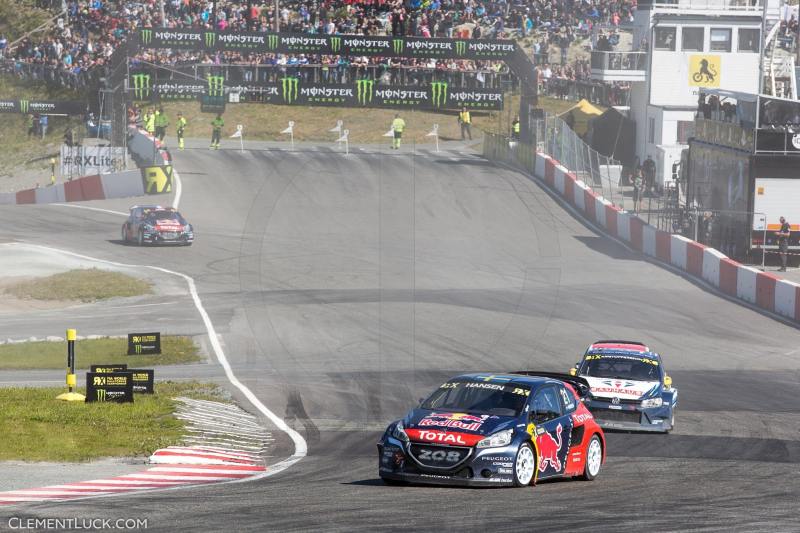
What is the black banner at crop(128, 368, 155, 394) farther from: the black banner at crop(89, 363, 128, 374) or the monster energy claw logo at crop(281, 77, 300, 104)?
the monster energy claw logo at crop(281, 77, 300, 104)

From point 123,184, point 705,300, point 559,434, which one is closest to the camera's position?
point 559,434

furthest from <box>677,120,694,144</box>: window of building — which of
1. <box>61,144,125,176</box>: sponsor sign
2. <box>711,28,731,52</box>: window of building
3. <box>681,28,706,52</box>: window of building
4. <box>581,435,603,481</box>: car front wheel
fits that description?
<box>581,435,603,481</box>: car front wheel

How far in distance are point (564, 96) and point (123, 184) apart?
2379cm

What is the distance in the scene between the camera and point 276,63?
55.7 m

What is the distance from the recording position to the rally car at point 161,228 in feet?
139

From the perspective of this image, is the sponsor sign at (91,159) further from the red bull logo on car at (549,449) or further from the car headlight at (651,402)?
the red bull logo on car at (549,449)

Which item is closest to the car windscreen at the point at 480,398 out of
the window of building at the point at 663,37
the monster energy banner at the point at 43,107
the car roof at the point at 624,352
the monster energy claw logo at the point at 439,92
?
the car roof at the point at 624,352

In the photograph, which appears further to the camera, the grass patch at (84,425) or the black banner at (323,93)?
the black banner at (323,93)

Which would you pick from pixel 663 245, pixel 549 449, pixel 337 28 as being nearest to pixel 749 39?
pixel 337 28

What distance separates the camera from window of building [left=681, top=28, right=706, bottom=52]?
5653 cm

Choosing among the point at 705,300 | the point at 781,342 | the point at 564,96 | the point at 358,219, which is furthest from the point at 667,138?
the point at 781,342

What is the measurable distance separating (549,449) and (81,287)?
80.6 feet

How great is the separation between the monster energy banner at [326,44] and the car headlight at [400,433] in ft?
131

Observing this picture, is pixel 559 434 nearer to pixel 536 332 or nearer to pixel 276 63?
pixel 536 332
